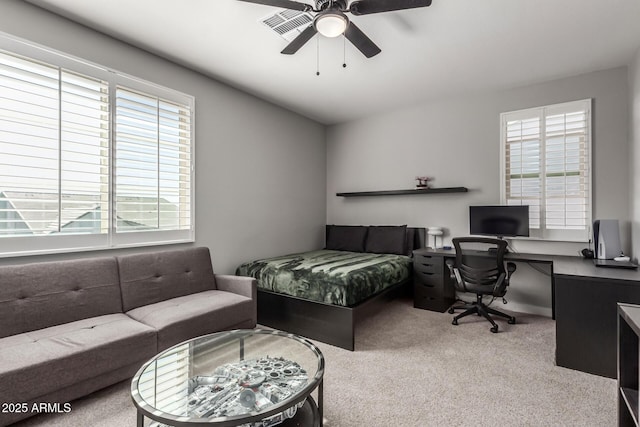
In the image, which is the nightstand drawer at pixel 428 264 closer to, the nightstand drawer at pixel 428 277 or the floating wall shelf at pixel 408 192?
the nightstand drawer at pixel 428 277

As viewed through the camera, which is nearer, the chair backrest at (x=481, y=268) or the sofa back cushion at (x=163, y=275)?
the sofa back cushion at (x=163, y=275)

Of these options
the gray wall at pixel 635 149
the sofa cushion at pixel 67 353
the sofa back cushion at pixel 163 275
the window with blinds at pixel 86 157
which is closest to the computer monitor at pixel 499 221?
the gray wall at pixel 635 149

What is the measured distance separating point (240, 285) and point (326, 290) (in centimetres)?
A: 86

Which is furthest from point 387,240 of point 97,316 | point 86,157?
point 86,157

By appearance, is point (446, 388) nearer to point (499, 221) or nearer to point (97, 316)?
point (499, 221)

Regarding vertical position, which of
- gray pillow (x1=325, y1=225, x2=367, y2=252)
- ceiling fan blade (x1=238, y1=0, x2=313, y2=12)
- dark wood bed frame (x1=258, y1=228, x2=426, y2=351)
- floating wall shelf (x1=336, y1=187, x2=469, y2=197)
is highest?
ceiling fan blade (x1=238, y1=0, x2=313, y2=12)

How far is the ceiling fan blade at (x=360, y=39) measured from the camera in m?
2.15

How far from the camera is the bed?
110 inches

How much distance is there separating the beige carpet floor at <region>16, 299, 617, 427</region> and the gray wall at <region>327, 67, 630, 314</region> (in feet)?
4.95

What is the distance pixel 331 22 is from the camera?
6.40 feet

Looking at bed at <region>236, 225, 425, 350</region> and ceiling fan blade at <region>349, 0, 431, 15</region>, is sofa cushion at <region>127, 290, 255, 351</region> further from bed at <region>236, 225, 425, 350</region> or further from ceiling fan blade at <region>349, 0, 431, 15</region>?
ceiling fan blade at <region>349, 0, 431, 15</region>

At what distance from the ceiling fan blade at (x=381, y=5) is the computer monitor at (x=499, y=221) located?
271cm

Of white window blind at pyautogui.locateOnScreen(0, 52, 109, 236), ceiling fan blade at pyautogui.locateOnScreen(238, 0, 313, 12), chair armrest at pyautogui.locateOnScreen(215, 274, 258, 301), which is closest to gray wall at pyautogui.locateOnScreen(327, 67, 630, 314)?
chair armrest at pyautogui.locateOnScreen(215, 274, 258, 301)

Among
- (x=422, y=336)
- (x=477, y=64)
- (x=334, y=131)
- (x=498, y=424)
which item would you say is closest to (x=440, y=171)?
(x=477, y=64)
